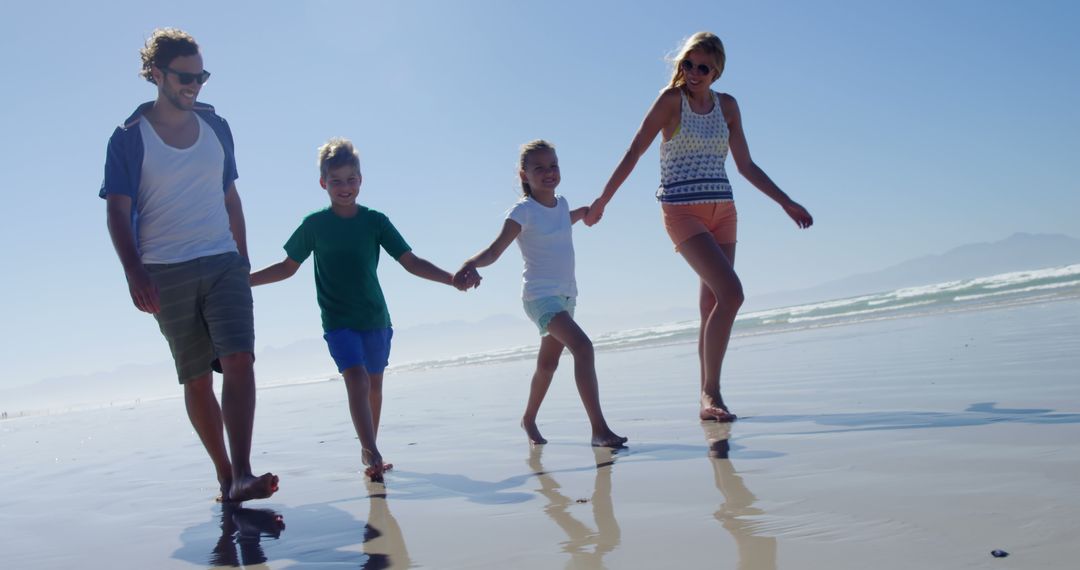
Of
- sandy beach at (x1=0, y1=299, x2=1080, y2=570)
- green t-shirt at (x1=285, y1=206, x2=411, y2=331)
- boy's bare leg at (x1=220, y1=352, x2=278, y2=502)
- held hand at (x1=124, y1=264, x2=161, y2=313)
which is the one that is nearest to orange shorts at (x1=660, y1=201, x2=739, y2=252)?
sandy beach at (x1=0, y1=299, x2=1080, y2=570)

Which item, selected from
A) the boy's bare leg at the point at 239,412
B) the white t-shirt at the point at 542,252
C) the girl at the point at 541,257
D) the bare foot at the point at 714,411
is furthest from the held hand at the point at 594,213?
the boy's bare leg at the point at 239,412

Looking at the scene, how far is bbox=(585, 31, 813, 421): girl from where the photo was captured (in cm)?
452

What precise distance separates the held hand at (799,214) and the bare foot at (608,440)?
1.79 metres

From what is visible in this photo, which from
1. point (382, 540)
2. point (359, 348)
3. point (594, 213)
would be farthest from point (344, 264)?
point (382, 540)

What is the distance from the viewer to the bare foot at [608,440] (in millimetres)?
3791

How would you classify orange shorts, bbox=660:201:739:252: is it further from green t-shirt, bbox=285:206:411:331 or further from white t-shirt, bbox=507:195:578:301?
green t-shirt, bbox=285:206:411:331

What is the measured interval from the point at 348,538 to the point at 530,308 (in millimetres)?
2003

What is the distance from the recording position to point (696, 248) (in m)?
4.59

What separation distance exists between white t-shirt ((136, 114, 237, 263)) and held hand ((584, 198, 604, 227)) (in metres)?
2.15

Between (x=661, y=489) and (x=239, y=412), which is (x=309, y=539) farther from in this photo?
(x=661, y=489)

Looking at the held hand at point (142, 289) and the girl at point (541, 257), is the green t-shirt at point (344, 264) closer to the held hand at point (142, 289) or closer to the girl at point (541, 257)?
the girl at point (541, 257)

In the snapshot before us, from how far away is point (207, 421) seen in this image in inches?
136

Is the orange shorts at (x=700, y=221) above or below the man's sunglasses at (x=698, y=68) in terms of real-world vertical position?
below

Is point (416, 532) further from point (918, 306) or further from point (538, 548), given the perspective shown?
point (918, 306)
